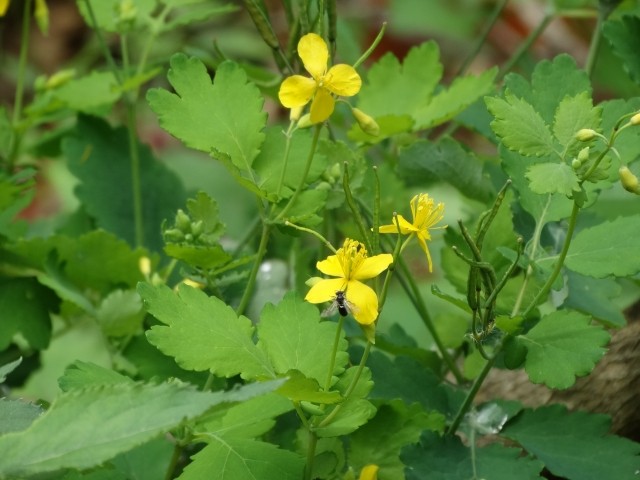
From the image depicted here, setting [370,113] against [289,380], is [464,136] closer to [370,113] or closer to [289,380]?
[370,113]

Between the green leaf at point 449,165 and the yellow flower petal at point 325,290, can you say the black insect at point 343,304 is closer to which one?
the yellow flower petal at point 325,290

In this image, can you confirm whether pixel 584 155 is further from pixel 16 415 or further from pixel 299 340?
pixel 16 415

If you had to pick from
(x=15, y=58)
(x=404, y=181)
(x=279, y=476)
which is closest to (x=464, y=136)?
(x=15, y=58)

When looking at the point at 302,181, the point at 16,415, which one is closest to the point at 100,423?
the point at 16,415

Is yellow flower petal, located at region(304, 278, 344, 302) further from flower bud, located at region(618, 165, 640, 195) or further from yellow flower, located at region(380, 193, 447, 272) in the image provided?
flower bud, located at region(618, 165, 640, 195)

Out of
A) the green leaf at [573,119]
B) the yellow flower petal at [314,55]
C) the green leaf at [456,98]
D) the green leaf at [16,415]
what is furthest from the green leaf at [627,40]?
the green leaf at [16,415]
